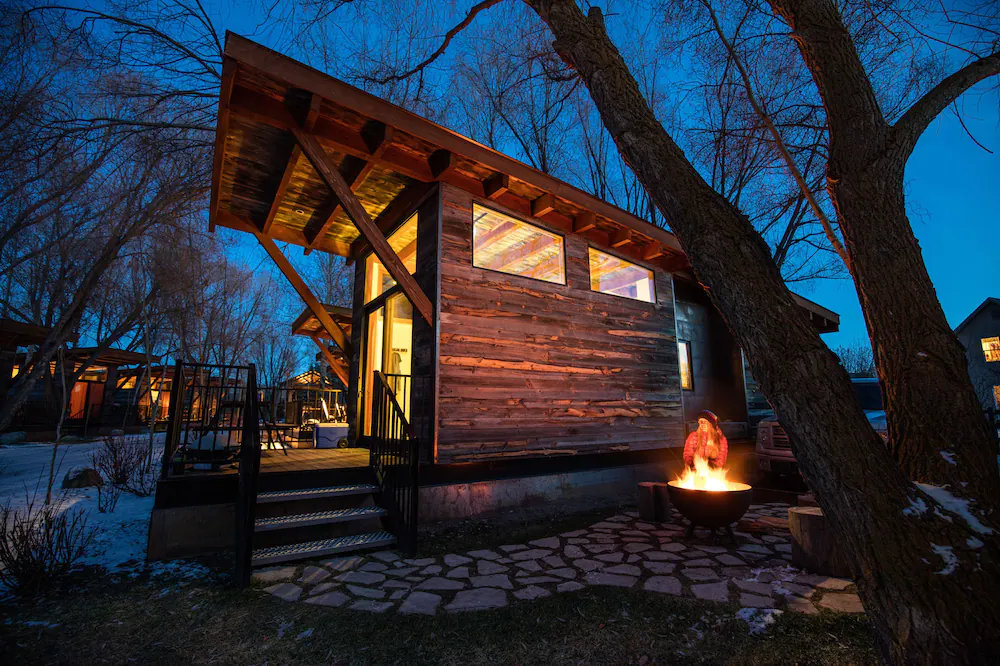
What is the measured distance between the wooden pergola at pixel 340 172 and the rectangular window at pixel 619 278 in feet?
1.02

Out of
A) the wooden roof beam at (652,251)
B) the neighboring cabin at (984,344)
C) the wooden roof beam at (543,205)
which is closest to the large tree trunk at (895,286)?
the wooden roof beam at (543,205)

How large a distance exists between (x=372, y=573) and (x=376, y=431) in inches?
77.2

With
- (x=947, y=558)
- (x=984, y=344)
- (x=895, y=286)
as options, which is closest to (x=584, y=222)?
(x=895, y=286)

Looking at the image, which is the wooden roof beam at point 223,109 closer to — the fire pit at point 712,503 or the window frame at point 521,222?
the window frame at point 521,222

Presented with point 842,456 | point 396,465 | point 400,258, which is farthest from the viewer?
point 400,258

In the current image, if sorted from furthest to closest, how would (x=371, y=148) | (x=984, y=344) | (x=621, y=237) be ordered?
(x=984, y=344), (x=621, y=237), (x=371, y=148)

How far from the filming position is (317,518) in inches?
177

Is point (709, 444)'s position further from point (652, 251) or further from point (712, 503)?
point (652, 251)

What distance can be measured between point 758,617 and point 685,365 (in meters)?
7.54

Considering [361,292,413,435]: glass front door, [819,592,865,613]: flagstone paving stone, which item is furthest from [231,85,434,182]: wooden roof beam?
[819,592,865,613]: flagstone paving stone

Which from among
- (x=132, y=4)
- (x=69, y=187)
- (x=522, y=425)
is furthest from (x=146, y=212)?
(x=522, y=425)

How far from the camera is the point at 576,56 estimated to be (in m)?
2.77

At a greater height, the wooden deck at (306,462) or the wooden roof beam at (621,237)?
the wooden roof beam at (621,237)

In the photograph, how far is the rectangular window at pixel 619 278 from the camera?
8033 mm
